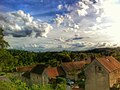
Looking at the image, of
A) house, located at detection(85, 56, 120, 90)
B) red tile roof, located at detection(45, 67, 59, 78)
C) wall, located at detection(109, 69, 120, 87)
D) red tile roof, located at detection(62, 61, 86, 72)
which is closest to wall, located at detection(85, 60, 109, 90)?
house, located at detection(85, 56, 120, 90)

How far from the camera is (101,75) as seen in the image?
38594 millimetres

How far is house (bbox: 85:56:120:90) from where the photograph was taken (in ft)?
125

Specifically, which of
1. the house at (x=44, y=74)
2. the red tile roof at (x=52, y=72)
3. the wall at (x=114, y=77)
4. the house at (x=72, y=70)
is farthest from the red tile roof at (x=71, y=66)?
the wall at (x=114, y=77)

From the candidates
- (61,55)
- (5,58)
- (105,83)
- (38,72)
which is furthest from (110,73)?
(61,55)

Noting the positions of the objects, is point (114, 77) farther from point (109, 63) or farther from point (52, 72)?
point (52, 72)

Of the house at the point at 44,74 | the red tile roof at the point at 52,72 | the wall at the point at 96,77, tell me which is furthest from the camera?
the red tile roof at the point at 52,72

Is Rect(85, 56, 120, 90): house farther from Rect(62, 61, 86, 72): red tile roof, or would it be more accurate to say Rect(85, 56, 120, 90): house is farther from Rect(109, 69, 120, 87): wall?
Rect(62, 61, 86, 72): red tile roof

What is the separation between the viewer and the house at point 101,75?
125 ft

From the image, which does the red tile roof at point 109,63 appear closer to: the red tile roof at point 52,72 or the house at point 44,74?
the house at point 44,74

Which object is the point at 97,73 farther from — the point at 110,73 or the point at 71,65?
the point at 71,65

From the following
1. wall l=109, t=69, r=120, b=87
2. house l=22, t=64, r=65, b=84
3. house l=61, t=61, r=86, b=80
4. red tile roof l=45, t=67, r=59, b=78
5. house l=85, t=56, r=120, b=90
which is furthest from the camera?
house l=61, t=61, r=86, b=80

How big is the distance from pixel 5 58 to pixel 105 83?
599 inches

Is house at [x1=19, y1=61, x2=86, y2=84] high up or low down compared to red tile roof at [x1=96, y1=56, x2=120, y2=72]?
down

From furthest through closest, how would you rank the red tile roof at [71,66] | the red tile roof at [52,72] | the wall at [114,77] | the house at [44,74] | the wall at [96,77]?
1. the red tile roof at [71,66]
2. the red tile roof at [52,72]
3. the house at [44,74]
4. the wall at [114,77]
5. the wall at [96,77]
